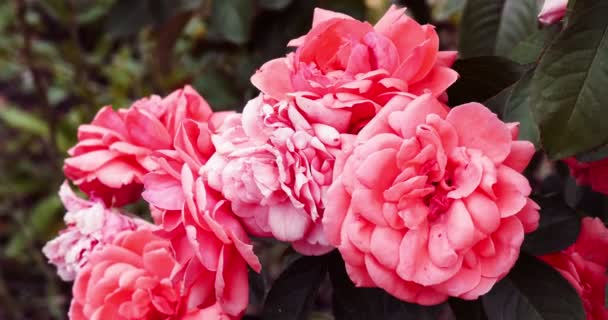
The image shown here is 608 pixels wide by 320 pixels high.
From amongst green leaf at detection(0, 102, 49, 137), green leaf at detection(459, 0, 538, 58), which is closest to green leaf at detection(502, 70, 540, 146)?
green leaf at detection(459, 0, 538, 58)

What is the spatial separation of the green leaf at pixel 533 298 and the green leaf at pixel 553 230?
5 cm

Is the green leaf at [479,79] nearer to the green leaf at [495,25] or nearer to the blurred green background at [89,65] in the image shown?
the green leaf at [495,25]

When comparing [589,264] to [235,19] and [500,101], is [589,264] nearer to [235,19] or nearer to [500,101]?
[500,101]

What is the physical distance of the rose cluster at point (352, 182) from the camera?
0.63 metres

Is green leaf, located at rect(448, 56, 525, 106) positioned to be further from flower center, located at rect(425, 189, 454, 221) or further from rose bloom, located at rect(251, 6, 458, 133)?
flower center, located at rect(425, 189, 454, 221)

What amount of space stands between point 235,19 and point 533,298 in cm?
99

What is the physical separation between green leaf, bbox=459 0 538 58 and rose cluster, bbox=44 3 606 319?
1.16 ft

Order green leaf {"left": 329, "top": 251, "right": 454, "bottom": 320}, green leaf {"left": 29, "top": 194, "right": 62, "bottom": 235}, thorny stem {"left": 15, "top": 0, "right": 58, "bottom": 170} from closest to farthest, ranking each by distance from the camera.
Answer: green leaf {"left": 329, "top": 251, "right": 454, "bottom": 320}
thorny stem {"left": 15, "top": 0, "right": 58, "bottom": 170}
green leaf {"left": 29, "top": 194, "right": 62, "bottom": 235}

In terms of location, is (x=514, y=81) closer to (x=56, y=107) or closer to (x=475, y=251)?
(x=475, y=251)

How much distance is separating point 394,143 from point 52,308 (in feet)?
6.33

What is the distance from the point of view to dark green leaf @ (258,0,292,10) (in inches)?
61.2

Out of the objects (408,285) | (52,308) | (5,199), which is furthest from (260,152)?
(5,199)

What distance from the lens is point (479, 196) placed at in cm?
63

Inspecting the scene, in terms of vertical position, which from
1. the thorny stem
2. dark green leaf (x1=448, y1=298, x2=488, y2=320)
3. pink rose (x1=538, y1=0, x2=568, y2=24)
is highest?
pink rose (x1=538, y1=0, x2=568, y2=24)
